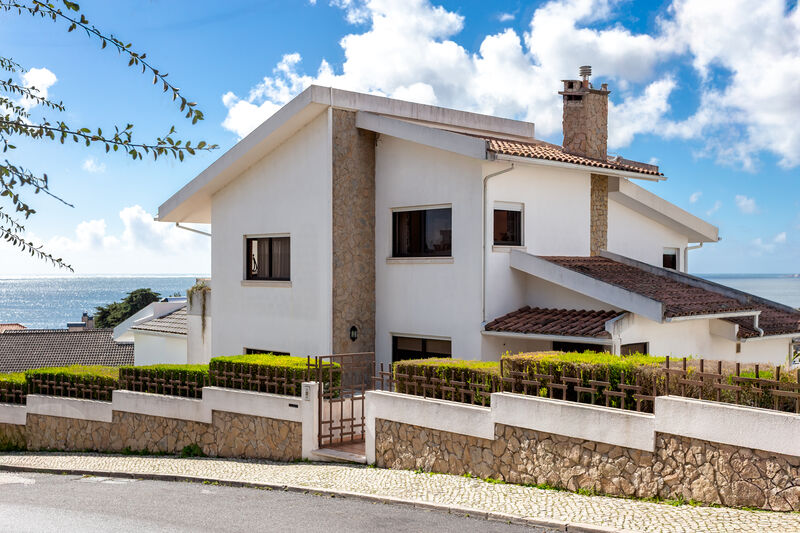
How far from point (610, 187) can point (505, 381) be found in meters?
10.0

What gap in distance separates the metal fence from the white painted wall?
4.38 meters

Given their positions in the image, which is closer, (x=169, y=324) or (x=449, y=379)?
(x=449, y=379)

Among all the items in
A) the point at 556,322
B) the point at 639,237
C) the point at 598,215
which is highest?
the point at 598,215

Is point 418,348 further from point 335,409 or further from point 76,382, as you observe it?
point 76,382

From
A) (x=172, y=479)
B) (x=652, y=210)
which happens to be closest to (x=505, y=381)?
(x=172, y=479)

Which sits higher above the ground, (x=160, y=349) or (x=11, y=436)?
(x=160, y=349)

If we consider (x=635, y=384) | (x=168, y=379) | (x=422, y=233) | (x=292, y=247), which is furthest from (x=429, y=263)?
(x=635, y=384)

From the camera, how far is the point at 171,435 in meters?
16.5

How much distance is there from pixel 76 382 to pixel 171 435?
3701 mm

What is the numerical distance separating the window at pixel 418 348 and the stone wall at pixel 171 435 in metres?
4.41

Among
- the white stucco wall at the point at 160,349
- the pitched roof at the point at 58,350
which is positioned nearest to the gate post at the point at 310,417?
the white stucco wall at the point at 160,349

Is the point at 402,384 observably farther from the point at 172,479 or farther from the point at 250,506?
the point at 172,479

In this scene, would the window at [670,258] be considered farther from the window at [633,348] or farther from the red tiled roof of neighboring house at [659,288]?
the window at [633,348]

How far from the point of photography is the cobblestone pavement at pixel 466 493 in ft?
28.1
